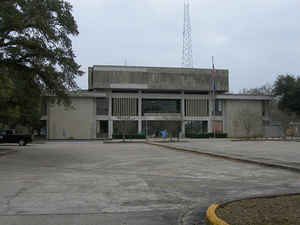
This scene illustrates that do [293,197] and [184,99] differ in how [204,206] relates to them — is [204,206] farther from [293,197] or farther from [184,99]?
[184,99]

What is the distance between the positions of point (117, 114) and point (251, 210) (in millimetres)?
62314

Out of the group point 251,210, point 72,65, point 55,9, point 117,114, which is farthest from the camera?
point 117,114

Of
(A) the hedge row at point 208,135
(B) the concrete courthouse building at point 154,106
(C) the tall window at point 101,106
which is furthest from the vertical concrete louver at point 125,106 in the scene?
(A) the hedge row at point 208,135

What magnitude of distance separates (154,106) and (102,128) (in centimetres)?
1257

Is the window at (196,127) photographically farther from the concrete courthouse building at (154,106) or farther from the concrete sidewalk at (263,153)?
the concrete sidewalk at (263,153)

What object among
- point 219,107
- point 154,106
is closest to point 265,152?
point 154,106

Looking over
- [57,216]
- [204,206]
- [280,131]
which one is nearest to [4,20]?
[57,216]

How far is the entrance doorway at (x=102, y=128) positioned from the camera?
218 feet

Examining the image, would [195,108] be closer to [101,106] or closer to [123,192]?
[101,106]

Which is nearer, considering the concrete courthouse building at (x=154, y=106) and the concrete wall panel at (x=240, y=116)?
the concrete courthouse building at (x=154, y=106)

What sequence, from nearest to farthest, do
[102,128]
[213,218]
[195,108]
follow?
[213,218] < [102,128] < [195,108]

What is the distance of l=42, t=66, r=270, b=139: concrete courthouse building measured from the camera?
2539 inches

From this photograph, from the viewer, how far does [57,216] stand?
6.41 meters

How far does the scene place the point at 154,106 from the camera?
232 ft
